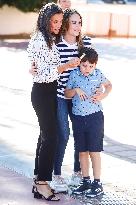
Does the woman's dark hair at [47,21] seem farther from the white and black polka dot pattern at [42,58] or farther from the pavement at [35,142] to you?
the pavement at [35,142]

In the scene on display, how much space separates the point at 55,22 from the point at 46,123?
0.91 m

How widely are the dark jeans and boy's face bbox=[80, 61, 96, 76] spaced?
1.34ft

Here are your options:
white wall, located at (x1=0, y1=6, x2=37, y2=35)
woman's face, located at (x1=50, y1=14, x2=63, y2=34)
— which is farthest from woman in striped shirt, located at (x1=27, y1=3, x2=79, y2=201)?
white wall, located at (x1=0, y1=6, x2=37, y2=35)

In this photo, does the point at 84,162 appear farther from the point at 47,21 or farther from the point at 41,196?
the point at 47,21

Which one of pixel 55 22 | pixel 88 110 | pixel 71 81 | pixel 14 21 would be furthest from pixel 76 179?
pixel 14 21

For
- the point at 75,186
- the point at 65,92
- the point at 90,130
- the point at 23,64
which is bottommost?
the point at 23,64

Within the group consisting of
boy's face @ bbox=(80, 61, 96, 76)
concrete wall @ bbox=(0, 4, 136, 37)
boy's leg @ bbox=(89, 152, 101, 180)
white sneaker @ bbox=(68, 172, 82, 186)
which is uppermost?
boy's face @ bbox=(80, 61, 96, 76)

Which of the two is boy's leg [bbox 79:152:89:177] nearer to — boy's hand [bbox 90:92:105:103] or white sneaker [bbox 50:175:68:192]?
white sneaker [bbox 50:175:68:192]

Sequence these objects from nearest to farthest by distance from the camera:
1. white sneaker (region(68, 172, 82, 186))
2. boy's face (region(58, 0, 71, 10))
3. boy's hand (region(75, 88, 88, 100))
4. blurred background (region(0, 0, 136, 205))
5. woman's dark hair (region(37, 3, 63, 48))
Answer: woman's dark hair (region(37, 3, 63, 48))
boy's hand (region(75, 88, 88, 100))
white sneaker (region(68, 172, 82, 186))
boy's face (region(58, 0, 71, 10))
blurred background (region(0, 0, 136, 205))

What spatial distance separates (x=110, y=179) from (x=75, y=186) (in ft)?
1.92

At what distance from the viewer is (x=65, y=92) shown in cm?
566

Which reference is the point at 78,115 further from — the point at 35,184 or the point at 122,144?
the point at 122,144

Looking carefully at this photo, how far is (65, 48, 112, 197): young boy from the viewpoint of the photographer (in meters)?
5.62

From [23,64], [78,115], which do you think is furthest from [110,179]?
[23,64]
